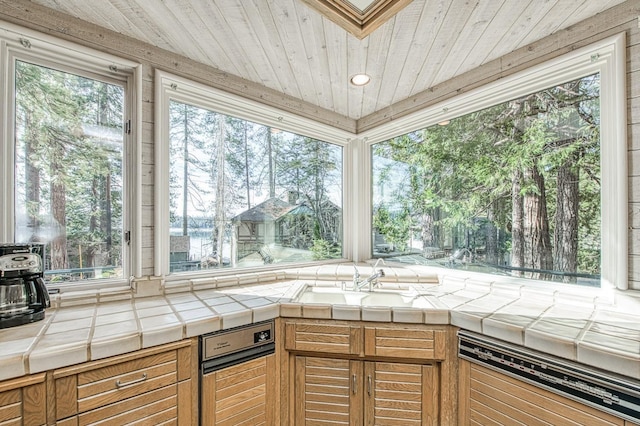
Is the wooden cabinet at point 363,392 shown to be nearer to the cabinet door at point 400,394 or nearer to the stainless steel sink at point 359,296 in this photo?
the cabinet door at point 400,394

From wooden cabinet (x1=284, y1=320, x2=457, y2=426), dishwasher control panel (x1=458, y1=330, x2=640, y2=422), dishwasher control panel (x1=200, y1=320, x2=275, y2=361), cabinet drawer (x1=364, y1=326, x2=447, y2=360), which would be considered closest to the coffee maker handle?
dishwasher control panel (x1=200, y1=320, x2=275, y2=361)

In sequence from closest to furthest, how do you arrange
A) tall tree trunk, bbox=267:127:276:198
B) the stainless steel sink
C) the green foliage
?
the stainless steel sink → tall tree trunk, bbox=267:127:276:198 → the green foliage

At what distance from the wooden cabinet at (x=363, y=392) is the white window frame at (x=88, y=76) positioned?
47.9 inches

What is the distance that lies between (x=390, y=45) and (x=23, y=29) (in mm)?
1890

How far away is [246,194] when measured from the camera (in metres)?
2.14

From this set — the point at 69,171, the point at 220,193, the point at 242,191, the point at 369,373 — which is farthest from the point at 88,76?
the point at 369,373

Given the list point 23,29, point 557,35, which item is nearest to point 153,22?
point 23,29

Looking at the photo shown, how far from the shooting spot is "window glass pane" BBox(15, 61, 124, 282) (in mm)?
1405

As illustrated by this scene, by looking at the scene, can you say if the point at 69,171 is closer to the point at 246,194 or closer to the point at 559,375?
the point at 246,194

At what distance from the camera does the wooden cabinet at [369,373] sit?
142cm

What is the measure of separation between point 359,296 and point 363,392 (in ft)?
1.87

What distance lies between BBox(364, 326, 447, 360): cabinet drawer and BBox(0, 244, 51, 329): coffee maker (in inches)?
61.1

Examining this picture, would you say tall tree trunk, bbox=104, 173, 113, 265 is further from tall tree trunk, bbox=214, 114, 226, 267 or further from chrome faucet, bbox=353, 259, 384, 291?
chrome faucet, bbox=353, 259, 384, 291

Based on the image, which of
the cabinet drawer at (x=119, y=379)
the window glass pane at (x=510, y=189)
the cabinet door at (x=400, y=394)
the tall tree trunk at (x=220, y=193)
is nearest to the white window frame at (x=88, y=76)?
the tall tree trunk at (x=220, y=193)
